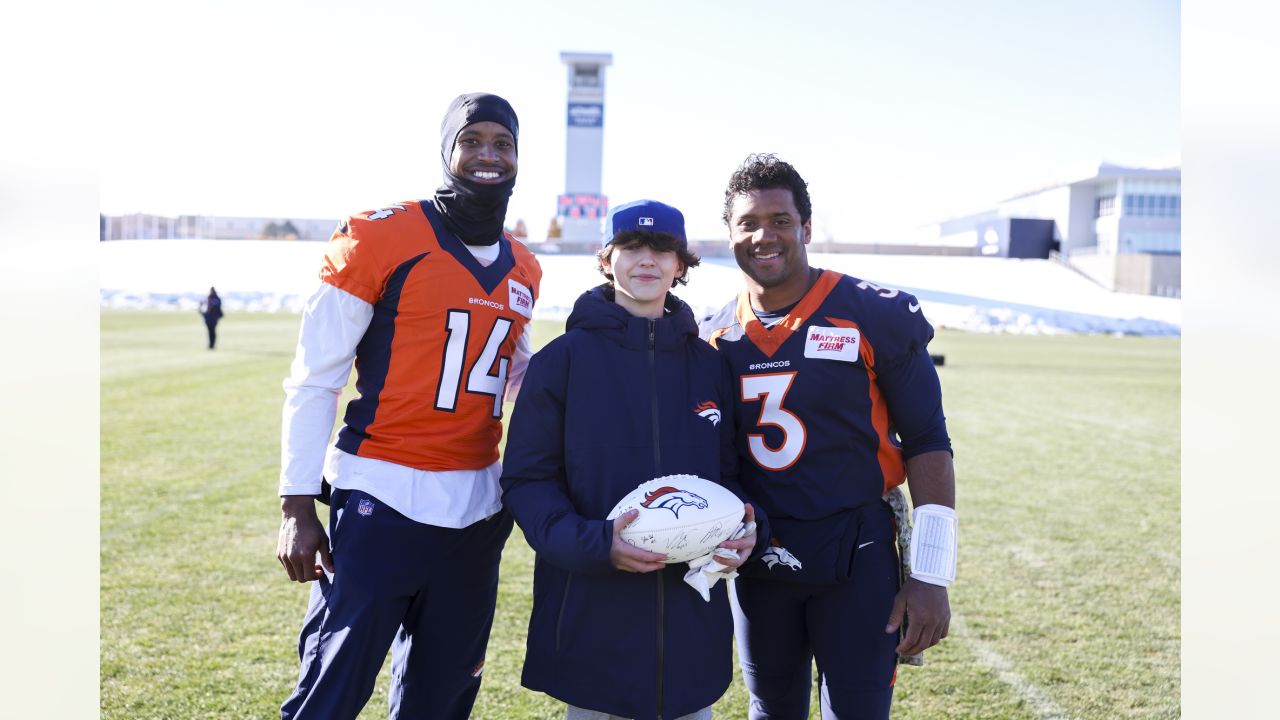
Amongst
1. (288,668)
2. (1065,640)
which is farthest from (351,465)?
(1065,640)

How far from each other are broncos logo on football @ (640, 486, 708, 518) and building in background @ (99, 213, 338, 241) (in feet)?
154

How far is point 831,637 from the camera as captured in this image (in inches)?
93.4

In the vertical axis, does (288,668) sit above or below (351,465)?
below

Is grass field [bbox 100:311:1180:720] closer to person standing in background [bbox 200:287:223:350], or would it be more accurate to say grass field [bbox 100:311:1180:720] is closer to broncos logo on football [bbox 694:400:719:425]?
broncos logo on football [bbox 694:400:719:425]

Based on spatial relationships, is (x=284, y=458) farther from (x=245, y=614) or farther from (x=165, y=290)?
(x=165, y=290)

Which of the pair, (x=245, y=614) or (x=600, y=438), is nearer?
(x=600, y=438)

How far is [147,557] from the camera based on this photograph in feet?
17.5

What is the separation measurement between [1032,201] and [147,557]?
193 feet

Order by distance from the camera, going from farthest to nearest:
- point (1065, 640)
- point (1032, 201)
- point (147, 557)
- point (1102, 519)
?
point (1032, 201) → point (1102, 519) → point (147, 557) → point (1065, 640)

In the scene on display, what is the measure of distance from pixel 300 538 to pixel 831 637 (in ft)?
4.67

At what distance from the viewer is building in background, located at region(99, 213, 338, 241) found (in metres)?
45.9

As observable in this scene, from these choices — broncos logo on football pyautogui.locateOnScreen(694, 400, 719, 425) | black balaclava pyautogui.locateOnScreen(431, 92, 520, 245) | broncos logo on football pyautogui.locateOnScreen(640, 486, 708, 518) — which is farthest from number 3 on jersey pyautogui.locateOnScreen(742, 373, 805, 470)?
black balaclava pyautogui.locateOnScreen(431, 92, 520, 245)

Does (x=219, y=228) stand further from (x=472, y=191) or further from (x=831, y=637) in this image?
(x=831, y=637)

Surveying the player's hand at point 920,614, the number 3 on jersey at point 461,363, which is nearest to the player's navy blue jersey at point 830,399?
the player's hand at point 920,614
